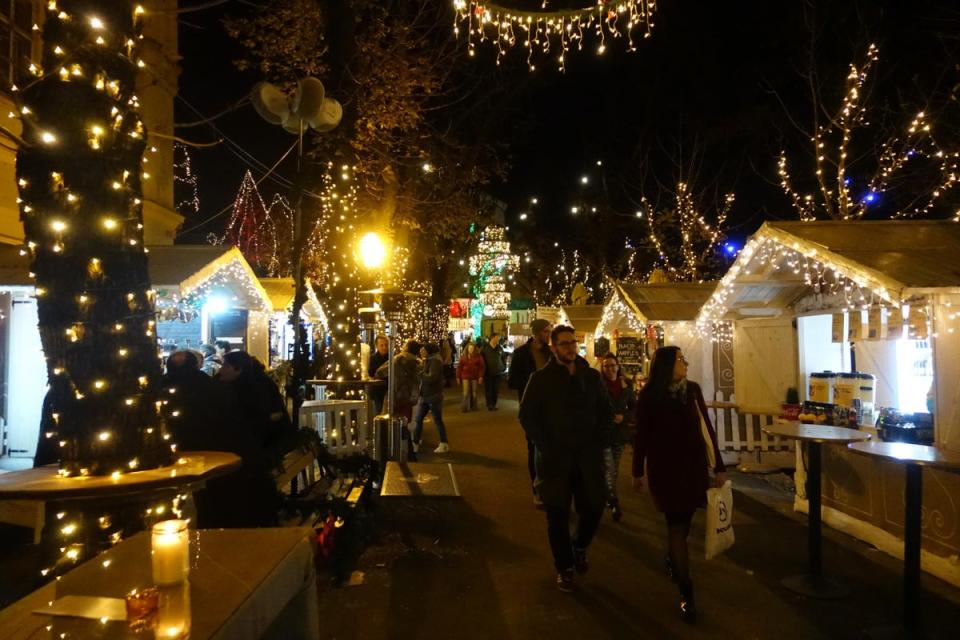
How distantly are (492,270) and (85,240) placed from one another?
38197 millimetres

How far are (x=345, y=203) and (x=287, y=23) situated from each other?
3.83 meters

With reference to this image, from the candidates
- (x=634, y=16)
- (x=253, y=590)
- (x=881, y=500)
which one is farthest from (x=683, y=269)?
(x=253, y=590)

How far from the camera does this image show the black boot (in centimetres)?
484

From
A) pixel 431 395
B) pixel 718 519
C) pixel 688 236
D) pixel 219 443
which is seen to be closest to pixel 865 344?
pixel 718 519

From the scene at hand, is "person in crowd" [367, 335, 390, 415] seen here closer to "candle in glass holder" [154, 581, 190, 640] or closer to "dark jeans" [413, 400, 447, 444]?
"dark jeans" [413, 400, 447, 444]

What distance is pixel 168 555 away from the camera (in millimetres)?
2301

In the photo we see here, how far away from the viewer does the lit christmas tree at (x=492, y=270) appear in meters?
40.4

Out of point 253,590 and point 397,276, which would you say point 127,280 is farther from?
point 397,276

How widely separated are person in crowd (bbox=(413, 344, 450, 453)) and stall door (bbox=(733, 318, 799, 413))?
4.85 meters

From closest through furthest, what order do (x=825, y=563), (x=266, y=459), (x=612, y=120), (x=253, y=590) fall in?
(x=253, y=590), (x=266, y=459), (x=825, y=563), (x=612, y=120)

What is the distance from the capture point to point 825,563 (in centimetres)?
618

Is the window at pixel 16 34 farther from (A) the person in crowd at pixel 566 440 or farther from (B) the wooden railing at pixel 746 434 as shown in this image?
(B) the wooden railing at pixel 746 434

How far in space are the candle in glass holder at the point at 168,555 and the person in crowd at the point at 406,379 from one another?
8.62m

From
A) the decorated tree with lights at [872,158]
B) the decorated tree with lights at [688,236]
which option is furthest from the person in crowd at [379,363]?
the decorated tree with lights at [688,236]
